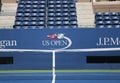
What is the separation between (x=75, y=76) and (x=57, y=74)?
1.98ft

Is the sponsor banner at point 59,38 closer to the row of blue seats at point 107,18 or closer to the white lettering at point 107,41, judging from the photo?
the white lettering at point 107,41

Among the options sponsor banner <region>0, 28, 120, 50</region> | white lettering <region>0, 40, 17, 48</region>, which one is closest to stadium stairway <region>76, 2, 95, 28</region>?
sponsor banner <region>0, 28, 120, 50</region>

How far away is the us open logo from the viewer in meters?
10.5

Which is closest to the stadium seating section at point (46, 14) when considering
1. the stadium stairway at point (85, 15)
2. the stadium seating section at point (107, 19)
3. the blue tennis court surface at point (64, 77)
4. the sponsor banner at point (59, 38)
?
the stadium stairway at point (85, 15)

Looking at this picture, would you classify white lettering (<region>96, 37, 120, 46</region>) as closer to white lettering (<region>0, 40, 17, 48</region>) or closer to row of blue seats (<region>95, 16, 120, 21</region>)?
white lettering (<region>0, 40, 17, 48</region>)

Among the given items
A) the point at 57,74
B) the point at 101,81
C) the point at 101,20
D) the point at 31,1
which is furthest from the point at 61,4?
the point at 101,81

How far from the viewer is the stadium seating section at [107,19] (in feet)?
46.5

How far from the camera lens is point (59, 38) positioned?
34.8 feet

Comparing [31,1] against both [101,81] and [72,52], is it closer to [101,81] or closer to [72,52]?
[72,52]

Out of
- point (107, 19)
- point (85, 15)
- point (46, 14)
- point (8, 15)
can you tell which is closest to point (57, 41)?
point (107, 19)

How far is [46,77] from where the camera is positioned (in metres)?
9.17

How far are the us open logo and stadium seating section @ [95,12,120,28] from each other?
12.4 ft

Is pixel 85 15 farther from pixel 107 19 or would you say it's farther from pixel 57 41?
pixel 57 41

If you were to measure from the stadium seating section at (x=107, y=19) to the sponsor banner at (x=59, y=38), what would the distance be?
3.51 metres
